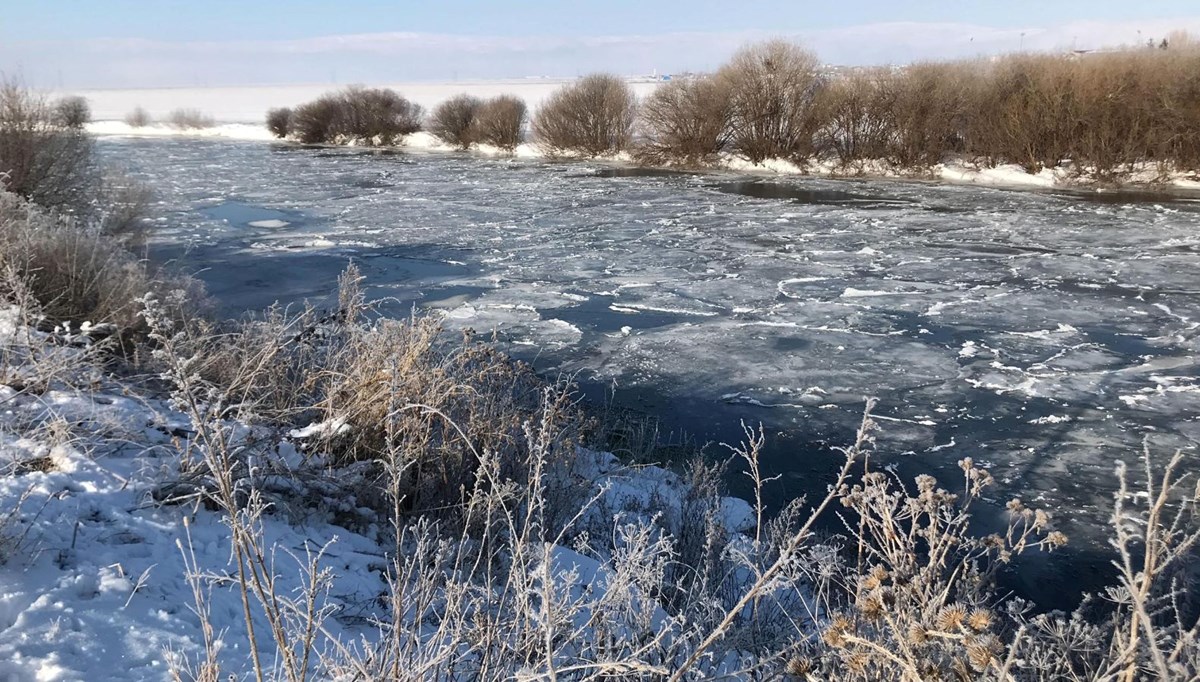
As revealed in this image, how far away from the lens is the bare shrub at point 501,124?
119 ft

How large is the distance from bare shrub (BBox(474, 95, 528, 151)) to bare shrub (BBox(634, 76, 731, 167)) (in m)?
7.94

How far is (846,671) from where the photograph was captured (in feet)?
7.37

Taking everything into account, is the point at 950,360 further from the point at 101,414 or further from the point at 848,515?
the point at 101,414

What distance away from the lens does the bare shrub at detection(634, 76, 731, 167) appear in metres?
29.9

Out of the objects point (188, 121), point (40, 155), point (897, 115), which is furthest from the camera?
point (188, 121)

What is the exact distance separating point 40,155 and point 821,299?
11.0 metres

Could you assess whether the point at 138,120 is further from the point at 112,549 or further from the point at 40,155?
the point at 112,549

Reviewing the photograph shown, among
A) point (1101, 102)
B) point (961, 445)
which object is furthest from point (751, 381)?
point (1101, 102)

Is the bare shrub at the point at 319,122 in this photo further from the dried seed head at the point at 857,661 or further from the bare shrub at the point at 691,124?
the dried seed head at the point at 857,661

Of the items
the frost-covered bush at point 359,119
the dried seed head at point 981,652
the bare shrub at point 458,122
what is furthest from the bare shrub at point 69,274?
the frost-covered bush at point 359,119

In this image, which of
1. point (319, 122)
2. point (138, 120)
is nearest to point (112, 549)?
point (319, 122)

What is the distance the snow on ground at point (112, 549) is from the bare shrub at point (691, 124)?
89.2ft

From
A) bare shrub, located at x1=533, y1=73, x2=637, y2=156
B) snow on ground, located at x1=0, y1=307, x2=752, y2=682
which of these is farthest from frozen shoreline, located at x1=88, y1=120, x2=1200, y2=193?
snow on ground, located at x1=0, y1=307, x2=752, y2=682

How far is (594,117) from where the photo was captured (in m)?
33.2
